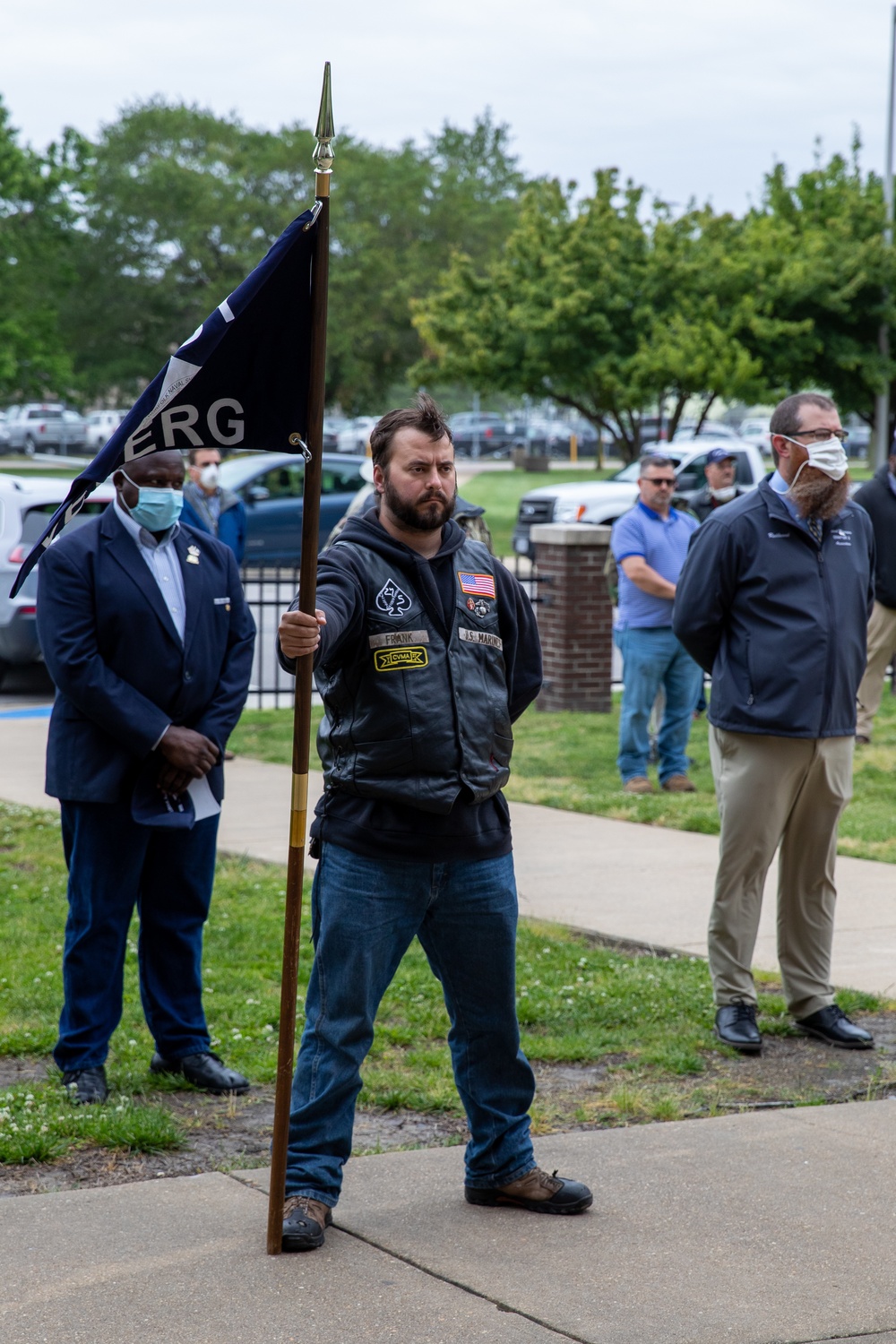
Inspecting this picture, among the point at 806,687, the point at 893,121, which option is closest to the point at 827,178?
the point at 893,121

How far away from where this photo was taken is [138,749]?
4.95 meters

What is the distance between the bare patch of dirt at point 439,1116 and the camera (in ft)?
14.8

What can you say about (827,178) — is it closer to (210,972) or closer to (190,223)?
(190,223)

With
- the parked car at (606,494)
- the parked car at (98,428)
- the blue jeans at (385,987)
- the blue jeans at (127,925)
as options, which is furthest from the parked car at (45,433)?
the blue jeans at (385,987)

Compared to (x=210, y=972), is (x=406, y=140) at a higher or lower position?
higher

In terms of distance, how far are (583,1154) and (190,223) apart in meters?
47.8

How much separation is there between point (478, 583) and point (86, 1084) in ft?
6.95

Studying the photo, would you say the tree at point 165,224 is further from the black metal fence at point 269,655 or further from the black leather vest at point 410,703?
the black leather vest at point 410,703

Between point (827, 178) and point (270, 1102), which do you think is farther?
point (827, 178)

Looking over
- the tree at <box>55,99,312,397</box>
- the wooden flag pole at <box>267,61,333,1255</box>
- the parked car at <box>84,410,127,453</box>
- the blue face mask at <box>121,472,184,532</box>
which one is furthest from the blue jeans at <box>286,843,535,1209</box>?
the parked car at <box>84,410,127,453</box>

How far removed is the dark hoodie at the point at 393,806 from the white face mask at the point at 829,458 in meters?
1.97

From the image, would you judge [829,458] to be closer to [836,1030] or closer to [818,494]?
[818,494]

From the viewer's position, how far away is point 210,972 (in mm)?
6414

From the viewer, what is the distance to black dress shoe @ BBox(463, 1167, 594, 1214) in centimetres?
405
